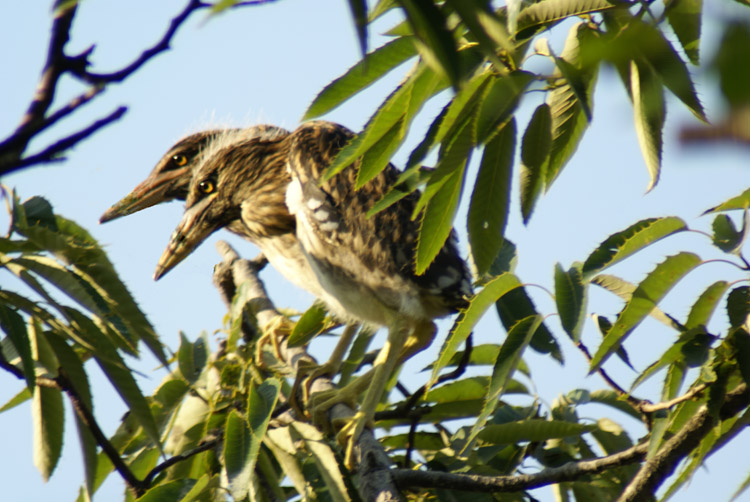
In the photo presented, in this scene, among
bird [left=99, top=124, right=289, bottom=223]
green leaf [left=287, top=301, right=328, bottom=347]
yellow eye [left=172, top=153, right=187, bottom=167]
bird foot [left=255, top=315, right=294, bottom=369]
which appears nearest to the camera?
green leaf [left=287, top=301, right=328, bottom=347]

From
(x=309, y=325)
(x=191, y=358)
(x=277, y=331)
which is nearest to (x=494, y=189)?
(x=191, y=358)

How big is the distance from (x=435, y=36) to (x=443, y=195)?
2.60 feet

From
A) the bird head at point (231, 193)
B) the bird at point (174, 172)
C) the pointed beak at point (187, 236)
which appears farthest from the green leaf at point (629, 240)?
the bird at point (174, 172)

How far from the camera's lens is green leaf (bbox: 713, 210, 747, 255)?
1.72m

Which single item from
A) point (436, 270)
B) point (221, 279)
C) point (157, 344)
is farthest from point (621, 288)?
point (221, 279)

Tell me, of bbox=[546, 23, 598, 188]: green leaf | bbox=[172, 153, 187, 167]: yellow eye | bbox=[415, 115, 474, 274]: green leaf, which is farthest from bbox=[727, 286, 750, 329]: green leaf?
bbox=[172, 153, 187, 167]: yellow eye

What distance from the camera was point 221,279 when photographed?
150 inches

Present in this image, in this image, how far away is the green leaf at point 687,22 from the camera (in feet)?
5.10

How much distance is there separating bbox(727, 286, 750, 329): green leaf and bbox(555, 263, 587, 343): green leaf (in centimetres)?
30

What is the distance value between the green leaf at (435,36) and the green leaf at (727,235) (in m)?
1.08

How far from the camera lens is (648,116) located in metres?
1.51

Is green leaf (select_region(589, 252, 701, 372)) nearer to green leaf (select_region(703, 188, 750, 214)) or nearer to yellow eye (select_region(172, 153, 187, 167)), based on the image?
green leaf (select_region(703, 188, 750, 214))

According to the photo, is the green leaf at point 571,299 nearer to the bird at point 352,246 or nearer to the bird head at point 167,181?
the bird at point 352,246

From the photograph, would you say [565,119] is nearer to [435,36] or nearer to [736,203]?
[736,203]
